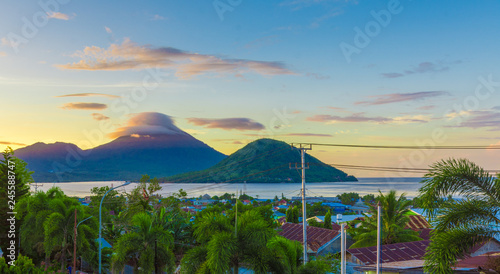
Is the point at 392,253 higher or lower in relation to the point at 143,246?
lower

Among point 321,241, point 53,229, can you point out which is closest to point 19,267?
point 53,229

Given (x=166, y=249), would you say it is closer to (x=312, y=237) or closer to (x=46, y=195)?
(x=46, y=195)

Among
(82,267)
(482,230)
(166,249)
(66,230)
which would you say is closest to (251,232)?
(166,249)

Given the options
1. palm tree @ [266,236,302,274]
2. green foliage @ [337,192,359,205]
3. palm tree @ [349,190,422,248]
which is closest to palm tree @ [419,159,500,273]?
palm tree @ [266,236,302,274]

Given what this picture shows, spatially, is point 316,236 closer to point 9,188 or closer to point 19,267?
point 9,188

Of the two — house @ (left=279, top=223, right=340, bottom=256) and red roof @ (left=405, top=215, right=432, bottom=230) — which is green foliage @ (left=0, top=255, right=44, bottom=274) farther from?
red roof @ (left=405, top=215, right=432, bottom=230)

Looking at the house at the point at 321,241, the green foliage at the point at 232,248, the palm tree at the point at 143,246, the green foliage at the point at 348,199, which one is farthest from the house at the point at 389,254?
the green foliage at the point at 348,199
